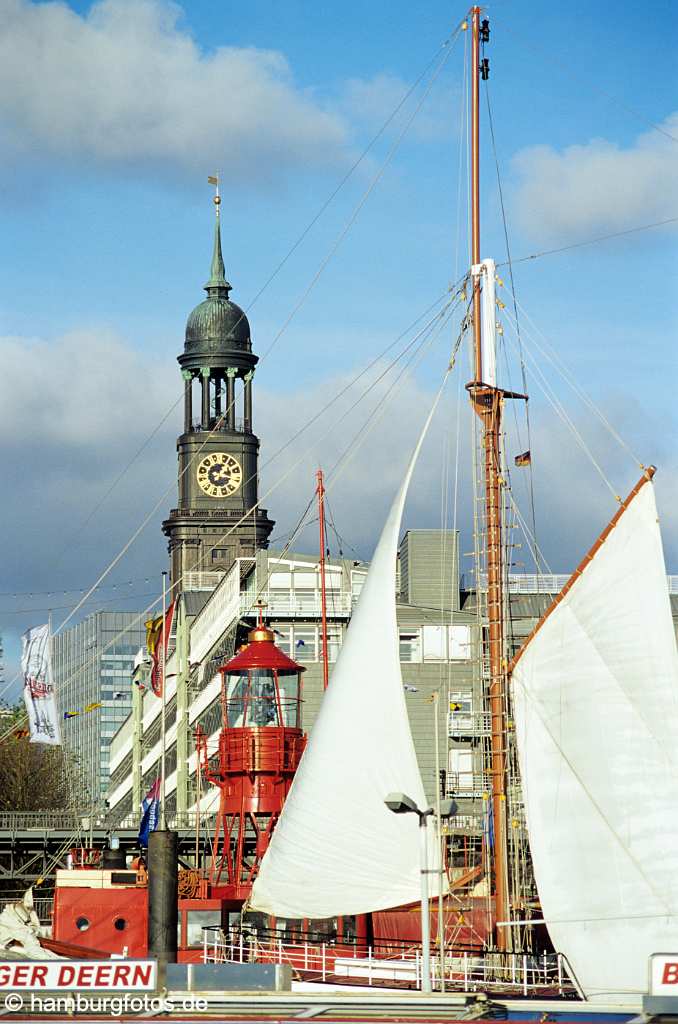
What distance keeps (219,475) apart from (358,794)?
92181 mm

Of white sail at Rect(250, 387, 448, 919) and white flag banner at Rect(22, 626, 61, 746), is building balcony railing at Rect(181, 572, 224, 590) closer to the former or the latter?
white flag banner at Rect(22, 626, 61, 746)

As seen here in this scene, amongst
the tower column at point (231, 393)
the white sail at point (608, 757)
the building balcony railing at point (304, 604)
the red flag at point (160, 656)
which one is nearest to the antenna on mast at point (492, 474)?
the white sail at point (608, 757)

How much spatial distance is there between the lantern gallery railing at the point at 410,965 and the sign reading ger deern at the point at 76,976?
6.74 m

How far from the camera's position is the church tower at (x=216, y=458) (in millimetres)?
128500

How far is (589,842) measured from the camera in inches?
1581

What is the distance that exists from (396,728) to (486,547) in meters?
8.34

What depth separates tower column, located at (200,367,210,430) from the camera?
432 feet

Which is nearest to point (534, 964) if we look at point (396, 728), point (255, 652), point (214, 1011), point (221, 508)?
point (396, 728)

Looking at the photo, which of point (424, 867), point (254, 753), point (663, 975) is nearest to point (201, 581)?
point (254, 753)

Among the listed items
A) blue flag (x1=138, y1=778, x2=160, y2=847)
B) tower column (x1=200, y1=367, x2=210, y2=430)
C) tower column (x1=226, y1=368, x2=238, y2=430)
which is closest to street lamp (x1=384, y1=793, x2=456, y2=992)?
blue flag (x1=138, y1=778, x2=160, y2=847)

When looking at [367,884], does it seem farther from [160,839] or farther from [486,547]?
[486,547]

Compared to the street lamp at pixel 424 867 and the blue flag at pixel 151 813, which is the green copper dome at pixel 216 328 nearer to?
the blue flag at pixel 151 813

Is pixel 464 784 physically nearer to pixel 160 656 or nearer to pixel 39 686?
pixel 160 656

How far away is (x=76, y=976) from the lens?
3161cm
